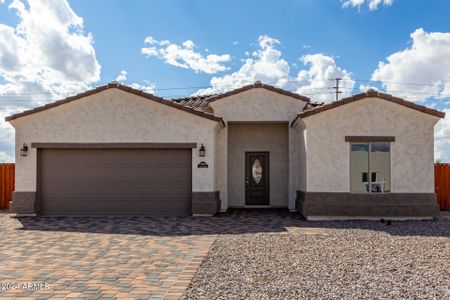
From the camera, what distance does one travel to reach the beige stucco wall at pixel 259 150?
1634 cm

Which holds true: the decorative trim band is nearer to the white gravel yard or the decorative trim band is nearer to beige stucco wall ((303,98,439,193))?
beige stucco wall ((303,98,439,193))

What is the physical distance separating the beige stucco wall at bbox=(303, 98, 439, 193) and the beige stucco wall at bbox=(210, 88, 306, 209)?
2.47 m

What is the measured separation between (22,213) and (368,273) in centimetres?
1180

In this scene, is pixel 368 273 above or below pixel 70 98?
below

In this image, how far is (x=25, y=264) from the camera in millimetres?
7043

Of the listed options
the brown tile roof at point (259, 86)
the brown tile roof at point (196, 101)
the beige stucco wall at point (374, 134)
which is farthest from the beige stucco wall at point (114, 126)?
the beige stucco wall at point (374, 134)

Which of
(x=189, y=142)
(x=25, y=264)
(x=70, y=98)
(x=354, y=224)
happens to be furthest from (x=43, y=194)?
(x=354, y=224)

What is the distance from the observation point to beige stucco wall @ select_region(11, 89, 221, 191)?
44.3 ft

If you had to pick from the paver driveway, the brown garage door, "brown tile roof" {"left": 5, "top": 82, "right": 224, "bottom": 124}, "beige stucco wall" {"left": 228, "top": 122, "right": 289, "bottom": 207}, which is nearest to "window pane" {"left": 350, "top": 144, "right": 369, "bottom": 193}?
the paver driveway

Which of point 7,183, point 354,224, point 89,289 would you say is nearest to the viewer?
point 89,289

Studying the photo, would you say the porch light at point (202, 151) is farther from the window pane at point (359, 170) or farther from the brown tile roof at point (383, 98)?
the window pane at point (359, 170)

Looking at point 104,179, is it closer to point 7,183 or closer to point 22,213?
point 22,213

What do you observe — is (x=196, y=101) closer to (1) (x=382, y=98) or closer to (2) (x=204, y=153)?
(2) (x=204, y=153)

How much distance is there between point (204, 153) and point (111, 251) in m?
5.91
